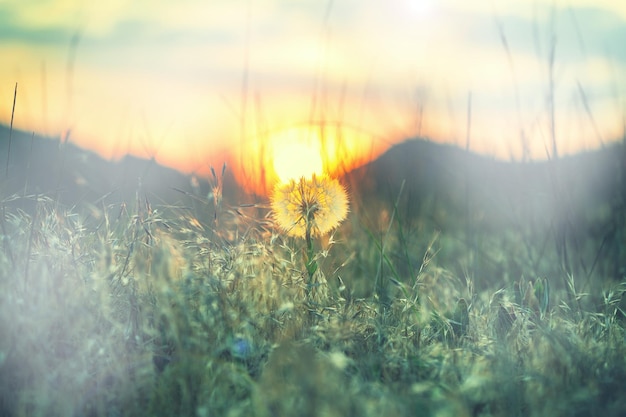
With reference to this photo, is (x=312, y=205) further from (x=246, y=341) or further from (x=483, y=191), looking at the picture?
(x=483, y=191)

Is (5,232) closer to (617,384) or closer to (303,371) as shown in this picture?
(303,371)

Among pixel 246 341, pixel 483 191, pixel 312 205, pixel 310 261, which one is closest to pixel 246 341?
pixel 246 341

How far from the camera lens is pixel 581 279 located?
3.01m

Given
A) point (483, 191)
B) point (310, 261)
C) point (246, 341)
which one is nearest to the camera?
point (246, 341)

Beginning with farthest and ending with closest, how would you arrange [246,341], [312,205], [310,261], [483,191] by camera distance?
[483,191] < [312,205] < [310,261] < [246,341]

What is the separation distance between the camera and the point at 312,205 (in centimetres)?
258

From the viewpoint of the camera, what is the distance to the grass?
1.73 meters

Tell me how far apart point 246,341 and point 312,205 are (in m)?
0.73


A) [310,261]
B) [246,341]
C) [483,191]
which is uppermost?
[483,191]

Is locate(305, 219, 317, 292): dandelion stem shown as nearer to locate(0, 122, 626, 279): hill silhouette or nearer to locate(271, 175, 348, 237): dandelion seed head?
locate(271, 175, 348, 237): dandelion seed head

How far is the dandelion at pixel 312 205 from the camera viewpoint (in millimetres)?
2584

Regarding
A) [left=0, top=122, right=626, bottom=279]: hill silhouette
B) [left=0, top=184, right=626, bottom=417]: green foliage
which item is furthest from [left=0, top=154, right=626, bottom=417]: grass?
[left=0, top=122, right=626, bottom=279]: hill silhouette

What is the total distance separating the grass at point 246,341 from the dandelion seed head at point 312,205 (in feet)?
0.25

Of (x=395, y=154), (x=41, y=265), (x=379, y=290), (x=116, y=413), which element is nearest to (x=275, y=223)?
(x=379, y=290)
